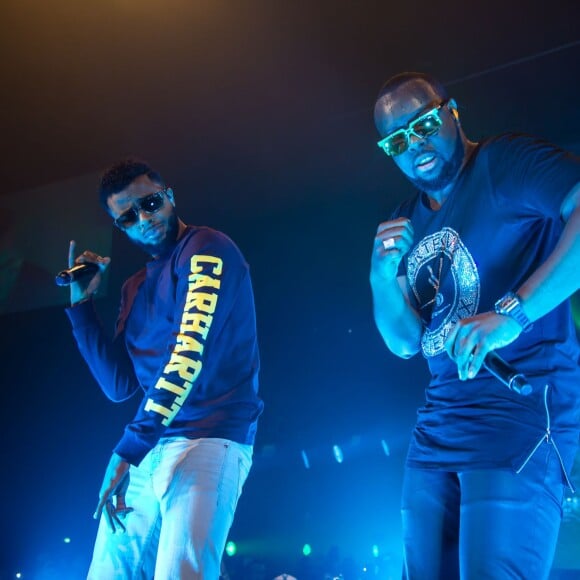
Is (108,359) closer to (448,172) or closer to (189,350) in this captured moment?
(189,350)

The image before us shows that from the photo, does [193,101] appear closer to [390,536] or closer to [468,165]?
[468,165]

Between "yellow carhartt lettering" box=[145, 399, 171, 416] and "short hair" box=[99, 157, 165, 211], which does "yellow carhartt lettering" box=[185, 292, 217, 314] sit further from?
"short hair" box=[99, 157, 165, 211]

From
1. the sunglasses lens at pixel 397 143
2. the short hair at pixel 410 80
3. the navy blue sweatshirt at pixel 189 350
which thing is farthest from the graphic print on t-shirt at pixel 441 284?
the navy blue sweatshirt at pixel 189 350

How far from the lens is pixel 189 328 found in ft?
5.92

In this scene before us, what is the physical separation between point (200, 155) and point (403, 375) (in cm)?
261

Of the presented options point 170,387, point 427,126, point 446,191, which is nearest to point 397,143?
point 427,126

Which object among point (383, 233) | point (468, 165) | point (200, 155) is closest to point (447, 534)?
point (383, 233)

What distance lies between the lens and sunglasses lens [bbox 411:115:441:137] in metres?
1.60

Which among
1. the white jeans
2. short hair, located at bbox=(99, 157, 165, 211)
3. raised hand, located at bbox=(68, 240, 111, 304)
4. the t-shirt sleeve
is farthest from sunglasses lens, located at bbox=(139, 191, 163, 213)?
the t-shirt sleeve

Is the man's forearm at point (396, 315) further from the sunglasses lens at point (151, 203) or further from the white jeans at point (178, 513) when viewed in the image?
the sunglasses lens at point (151, 203)

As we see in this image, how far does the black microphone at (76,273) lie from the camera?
2.38 m

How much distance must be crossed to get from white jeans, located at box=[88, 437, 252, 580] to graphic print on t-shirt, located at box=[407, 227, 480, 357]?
0.70m

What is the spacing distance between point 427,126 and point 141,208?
116 centimetres

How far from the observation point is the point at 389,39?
11.9 feet
